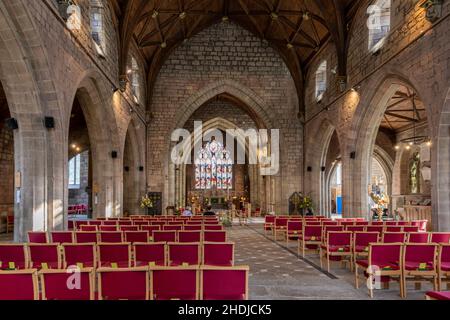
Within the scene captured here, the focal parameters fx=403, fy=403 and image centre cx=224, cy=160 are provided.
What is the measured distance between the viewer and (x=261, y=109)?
24.6m

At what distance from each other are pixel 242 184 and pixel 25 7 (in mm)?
31604

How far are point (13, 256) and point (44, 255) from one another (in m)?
0.39

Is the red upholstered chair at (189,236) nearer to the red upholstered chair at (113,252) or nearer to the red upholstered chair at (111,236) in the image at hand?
the red upholstered chair at (111,236)

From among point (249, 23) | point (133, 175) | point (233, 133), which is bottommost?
point (133, 175)

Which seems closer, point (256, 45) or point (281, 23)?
point (281, 23)

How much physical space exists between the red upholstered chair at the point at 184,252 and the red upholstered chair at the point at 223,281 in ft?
6.22

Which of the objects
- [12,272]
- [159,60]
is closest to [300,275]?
[12,272]

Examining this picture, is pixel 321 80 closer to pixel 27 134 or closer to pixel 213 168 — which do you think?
pixel 27 134

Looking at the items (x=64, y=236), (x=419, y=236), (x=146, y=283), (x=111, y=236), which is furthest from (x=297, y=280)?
(x=64, y=236)

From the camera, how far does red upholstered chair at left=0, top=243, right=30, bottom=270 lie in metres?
5.40

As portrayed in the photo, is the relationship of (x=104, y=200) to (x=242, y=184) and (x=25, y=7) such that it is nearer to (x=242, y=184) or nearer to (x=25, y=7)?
(x=25, y=7)

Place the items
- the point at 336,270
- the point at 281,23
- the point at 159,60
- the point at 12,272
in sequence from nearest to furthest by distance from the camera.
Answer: the point at 12,272, the point at 336,270, the point at 281,23, the point at 159,60

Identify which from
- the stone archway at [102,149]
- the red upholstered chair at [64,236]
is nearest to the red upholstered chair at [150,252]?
the red upholstered chair at [64,236]

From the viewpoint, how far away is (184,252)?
5.64 meters
